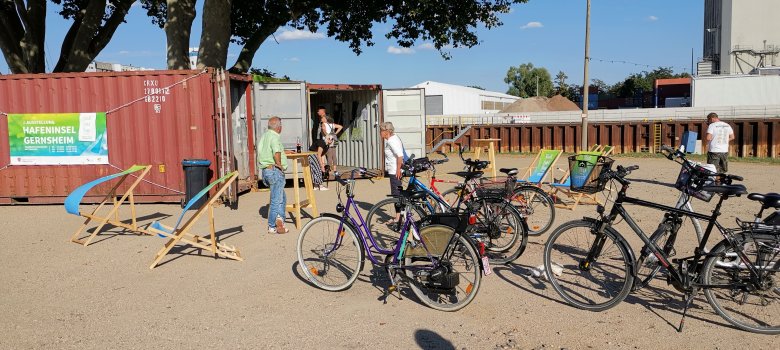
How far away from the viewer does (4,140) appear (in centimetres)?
1171

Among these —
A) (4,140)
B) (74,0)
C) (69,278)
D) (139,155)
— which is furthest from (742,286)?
(74,0)

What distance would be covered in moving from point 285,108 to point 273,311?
8.62 m

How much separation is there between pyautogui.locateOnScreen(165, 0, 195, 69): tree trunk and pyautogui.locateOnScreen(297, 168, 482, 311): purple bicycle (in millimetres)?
10832

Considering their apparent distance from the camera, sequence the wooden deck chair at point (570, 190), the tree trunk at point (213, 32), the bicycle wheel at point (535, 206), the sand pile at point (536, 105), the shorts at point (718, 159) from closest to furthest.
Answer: the bicycle wheel at point (535, 206)
the wooden deck chair at point (570, 190)
the shorts at point (718, 159)
the tree trunk at point (213, 32)
the sand pile at point (536, 105)

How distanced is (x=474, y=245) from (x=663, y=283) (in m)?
1.95

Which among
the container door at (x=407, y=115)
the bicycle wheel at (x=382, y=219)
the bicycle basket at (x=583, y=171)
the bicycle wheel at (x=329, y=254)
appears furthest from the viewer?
the container door at (x=407, y=115)

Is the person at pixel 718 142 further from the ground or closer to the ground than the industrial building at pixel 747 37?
closer to the ground

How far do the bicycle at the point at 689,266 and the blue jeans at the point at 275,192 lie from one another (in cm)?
418

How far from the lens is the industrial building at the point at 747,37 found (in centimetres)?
5681

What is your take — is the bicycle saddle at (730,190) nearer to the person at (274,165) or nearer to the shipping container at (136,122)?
the person at (274,165)

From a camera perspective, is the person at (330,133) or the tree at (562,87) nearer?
the person at (330,133)

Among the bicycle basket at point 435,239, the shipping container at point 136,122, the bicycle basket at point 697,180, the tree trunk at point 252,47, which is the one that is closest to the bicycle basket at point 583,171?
the bicycle basket at point 697,180

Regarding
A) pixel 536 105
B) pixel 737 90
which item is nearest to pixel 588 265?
pixel 737 90

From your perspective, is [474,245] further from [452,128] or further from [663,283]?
[452,128]
